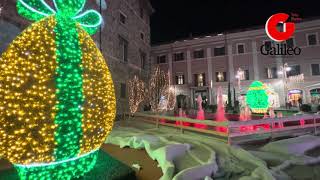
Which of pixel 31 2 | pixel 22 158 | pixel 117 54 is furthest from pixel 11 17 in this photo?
pixel 117 54

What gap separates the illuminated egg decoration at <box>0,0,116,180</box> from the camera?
9.01 feet

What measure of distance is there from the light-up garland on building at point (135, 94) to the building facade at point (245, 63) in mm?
13883

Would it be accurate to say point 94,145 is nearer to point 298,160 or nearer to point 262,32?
point 298,160

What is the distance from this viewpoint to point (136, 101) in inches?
613

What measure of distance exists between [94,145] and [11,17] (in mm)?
7079

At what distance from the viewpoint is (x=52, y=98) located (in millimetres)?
2914

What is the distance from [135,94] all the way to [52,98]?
43.2 feet

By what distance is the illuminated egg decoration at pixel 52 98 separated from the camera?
275cm

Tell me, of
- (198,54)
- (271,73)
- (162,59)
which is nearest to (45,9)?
(198,54)

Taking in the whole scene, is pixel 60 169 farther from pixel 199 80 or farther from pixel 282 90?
pixel 199 80

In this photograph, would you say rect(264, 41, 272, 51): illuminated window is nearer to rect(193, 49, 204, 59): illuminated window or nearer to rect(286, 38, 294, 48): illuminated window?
rect(286, 38, 294, 48): illuminated window

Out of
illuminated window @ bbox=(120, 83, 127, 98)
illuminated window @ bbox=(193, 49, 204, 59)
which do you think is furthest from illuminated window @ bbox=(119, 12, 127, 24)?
illuminated window @ bbox=(193, 49, 204, 59)

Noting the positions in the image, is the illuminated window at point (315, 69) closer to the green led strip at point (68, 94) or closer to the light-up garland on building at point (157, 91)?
the light-up garland on building at point (157, 91)

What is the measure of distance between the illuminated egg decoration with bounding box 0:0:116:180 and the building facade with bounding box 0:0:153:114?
21.5ft
